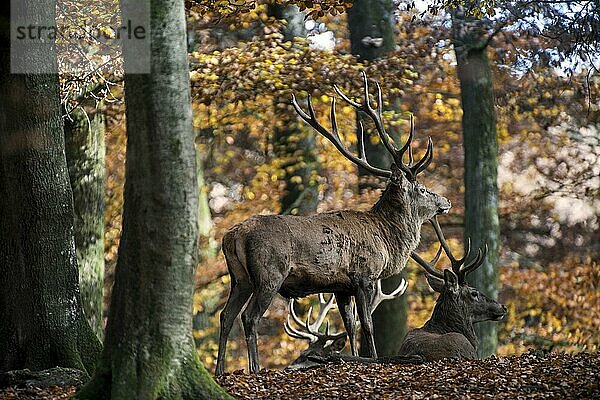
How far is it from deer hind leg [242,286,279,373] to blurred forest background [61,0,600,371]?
6.98 metres

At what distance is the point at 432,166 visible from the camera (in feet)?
76.3

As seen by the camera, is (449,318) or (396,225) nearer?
(396,225)

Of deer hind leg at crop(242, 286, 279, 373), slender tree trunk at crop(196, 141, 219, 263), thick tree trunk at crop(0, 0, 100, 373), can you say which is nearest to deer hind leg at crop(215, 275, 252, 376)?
deer hind leg at crop(242, 286, 279, 373)

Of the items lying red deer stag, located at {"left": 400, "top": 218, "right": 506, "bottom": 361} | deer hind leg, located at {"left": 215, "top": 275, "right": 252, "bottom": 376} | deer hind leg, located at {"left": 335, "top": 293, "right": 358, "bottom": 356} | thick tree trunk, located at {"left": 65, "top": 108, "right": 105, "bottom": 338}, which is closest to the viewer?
deer hind leg, located at {"left": 215, "top": 275, "right": 252, "bottom": 376}

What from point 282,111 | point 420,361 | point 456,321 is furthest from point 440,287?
point 282,111

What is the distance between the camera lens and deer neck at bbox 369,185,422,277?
10203mm

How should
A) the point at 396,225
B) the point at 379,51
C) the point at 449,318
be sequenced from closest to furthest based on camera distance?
1. the point at 396,225
2. the point at 449,318
3. the point at 379,51

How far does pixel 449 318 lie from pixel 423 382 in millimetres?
3581

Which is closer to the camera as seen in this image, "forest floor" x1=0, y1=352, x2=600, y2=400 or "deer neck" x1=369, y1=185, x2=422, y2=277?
"forest floor" x1=0, y1=352, x2=600, y2=400

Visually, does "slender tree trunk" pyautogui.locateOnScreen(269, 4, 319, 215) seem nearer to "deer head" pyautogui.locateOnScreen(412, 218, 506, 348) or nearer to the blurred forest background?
the blurred forest background

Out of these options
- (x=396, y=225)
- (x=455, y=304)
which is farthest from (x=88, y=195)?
Result: (x=455, y=304)

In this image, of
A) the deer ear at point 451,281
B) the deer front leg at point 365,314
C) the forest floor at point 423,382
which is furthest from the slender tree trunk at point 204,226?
the forest floor at point 423,382

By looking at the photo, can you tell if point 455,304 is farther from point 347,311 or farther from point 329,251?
point 329,251

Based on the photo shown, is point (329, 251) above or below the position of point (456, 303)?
above
